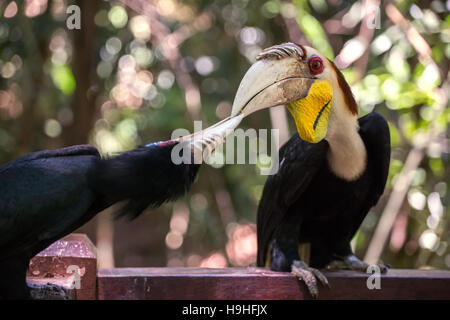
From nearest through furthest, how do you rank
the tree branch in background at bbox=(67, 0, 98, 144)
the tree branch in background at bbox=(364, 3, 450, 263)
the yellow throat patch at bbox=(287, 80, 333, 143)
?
the yellow throat patch at bbox=(287, 80, 333, 143) → the tree branch in background at bbox=(364, 3, 450, 263) → the tree branch in background at bbox=(67, 0, 98, 144)

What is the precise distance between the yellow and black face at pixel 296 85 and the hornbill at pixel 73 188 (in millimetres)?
316

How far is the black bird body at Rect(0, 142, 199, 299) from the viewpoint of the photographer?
193 centimetres

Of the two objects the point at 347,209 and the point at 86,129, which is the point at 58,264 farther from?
the point at 86,129

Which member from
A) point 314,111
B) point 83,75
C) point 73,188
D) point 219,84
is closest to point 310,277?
point 314,111

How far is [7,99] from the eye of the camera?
18.0ft

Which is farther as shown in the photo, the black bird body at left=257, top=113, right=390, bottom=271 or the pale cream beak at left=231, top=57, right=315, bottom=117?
the black bird body at left=257, top=113, right=390, bottom=271

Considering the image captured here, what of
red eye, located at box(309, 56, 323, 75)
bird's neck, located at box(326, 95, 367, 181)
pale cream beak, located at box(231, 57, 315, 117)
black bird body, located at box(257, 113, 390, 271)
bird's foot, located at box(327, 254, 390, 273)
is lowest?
bird's foot, located at box(327, 254, 390, 273)

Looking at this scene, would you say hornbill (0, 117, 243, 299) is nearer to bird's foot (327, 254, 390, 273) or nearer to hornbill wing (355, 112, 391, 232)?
hornbill wing (355, 112, 391, 232)

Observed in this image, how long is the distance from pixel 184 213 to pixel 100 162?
13.6 feet

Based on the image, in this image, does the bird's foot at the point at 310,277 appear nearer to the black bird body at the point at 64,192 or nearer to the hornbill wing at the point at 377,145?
the hornbill wing at the point at 377,145

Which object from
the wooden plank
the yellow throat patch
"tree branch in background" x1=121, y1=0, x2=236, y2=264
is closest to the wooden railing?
the wooden plank

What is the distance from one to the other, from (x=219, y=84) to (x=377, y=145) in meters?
3.17

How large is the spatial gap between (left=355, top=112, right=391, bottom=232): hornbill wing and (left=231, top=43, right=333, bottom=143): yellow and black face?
32cm

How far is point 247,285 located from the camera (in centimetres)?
231
